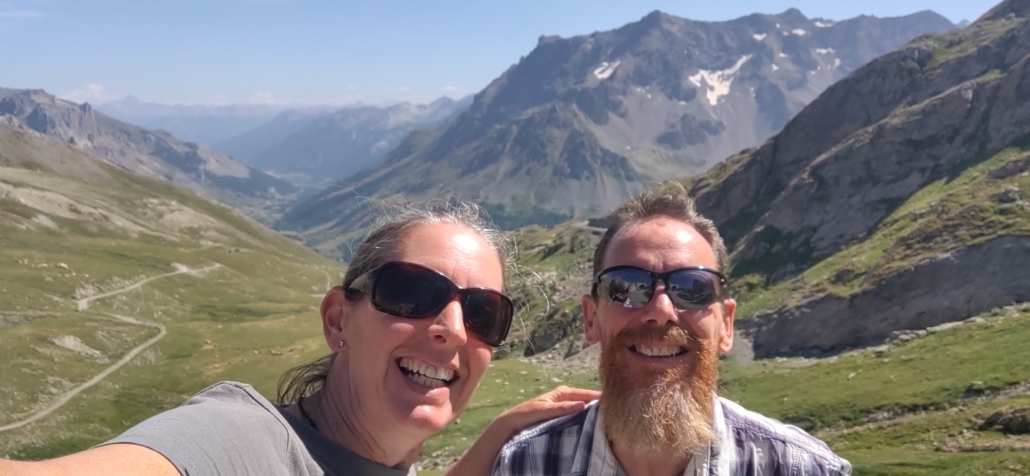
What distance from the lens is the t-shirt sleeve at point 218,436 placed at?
4074 mm

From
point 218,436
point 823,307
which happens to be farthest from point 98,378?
point 218,436

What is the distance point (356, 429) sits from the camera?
5.98m

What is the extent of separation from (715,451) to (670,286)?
2.00 m

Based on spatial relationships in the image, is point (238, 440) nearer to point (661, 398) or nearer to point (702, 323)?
point (661, 398)

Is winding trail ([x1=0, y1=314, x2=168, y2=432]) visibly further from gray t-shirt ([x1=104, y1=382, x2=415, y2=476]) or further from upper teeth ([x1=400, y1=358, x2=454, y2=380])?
upper teeth ([x1=400, y1=358, x2=454, y2=380])

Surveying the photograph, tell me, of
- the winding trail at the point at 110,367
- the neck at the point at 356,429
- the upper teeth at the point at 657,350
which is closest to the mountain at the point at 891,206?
the upper teeth at the point at 657,350

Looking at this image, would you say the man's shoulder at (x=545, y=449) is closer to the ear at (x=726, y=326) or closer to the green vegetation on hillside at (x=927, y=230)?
the ear at (x=726, y=326)

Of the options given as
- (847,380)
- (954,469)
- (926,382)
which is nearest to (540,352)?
(847,380)

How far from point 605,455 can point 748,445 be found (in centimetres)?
168

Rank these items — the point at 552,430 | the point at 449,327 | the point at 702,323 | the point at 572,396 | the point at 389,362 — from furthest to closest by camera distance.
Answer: the point at 572,396 < the point at 702,323 < the point at 552,430 < the point at 449,327 < the point at 389,362

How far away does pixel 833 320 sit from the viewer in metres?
44.6

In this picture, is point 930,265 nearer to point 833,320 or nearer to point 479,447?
point 833,320

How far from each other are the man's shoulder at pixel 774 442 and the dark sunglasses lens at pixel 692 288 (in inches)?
53.1

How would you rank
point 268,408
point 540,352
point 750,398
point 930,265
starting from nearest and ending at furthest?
point 268,408 → point 750,398 → point 930,265 → point 540,352
